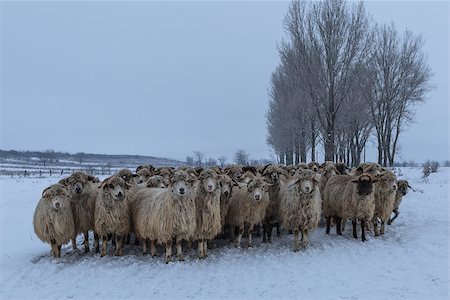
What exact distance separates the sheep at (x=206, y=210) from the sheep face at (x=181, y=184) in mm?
464

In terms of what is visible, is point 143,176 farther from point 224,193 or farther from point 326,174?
point 326,174

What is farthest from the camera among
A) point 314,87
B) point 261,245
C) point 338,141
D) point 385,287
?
point 338,141

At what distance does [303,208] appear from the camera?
9977mm

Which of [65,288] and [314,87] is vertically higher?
[314,87]

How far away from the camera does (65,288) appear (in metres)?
7.36

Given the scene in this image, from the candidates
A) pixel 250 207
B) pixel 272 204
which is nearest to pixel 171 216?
pixel 250 207

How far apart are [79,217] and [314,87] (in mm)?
18341

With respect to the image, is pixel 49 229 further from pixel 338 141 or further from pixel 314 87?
pixel 338 141

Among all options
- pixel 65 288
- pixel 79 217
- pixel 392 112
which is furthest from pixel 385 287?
pixel 392 112

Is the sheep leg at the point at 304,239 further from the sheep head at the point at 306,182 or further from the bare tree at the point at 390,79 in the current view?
the bare tree at the point at 390,79

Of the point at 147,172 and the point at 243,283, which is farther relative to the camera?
the point at 147,172

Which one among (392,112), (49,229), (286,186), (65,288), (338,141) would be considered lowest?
(65,288)

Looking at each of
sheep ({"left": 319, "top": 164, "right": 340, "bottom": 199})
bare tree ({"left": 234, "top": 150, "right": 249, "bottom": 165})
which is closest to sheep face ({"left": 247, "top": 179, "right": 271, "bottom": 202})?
sheep ({"left": 319, "top": 164, "right": 340, "bottom": 199})

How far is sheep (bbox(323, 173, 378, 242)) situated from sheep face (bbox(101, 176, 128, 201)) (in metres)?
5.95
